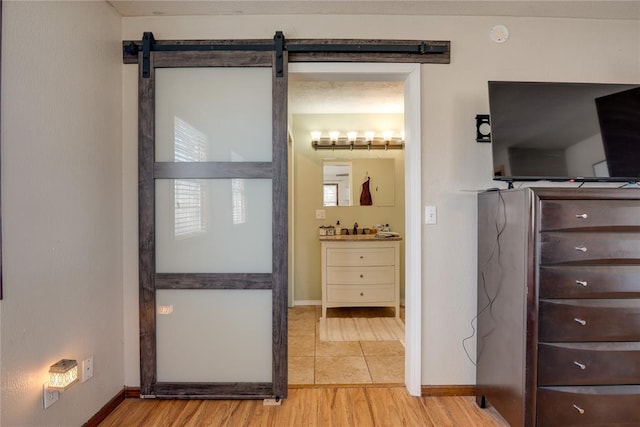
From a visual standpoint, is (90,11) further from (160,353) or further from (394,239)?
(394,239)

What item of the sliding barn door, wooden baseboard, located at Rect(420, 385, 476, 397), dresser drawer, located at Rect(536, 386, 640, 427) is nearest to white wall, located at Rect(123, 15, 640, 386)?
wooden baseboard, located at Rect(420, 385, 476, 397)

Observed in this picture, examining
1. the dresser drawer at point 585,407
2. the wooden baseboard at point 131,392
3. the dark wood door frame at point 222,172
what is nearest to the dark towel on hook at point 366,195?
the dark wood door frame at point 222,172

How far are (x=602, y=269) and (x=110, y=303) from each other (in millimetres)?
2644

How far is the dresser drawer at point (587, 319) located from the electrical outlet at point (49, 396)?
2.30 m

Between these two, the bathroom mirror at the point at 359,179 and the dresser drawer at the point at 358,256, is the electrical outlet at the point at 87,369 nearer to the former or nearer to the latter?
the dresser drawer at the point at 358,256

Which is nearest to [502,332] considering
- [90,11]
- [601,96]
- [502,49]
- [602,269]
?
[602,269]

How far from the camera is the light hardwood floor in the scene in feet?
6.14

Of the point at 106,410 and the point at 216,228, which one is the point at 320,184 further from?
the point at 106,410

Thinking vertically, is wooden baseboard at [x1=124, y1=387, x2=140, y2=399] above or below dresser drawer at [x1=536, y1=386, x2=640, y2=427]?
below

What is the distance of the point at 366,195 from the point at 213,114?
96.5 inches

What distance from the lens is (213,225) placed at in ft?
6.90

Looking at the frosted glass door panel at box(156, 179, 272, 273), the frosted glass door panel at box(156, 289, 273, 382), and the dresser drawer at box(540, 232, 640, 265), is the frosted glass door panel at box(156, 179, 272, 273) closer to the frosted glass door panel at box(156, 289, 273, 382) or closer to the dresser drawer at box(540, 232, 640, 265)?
the frosted glass door panel at box(156, 289, 273, 382)

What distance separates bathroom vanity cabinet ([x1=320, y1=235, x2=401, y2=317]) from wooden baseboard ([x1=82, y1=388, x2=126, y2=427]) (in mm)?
2067

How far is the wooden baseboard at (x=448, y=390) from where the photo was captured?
2125 mm
